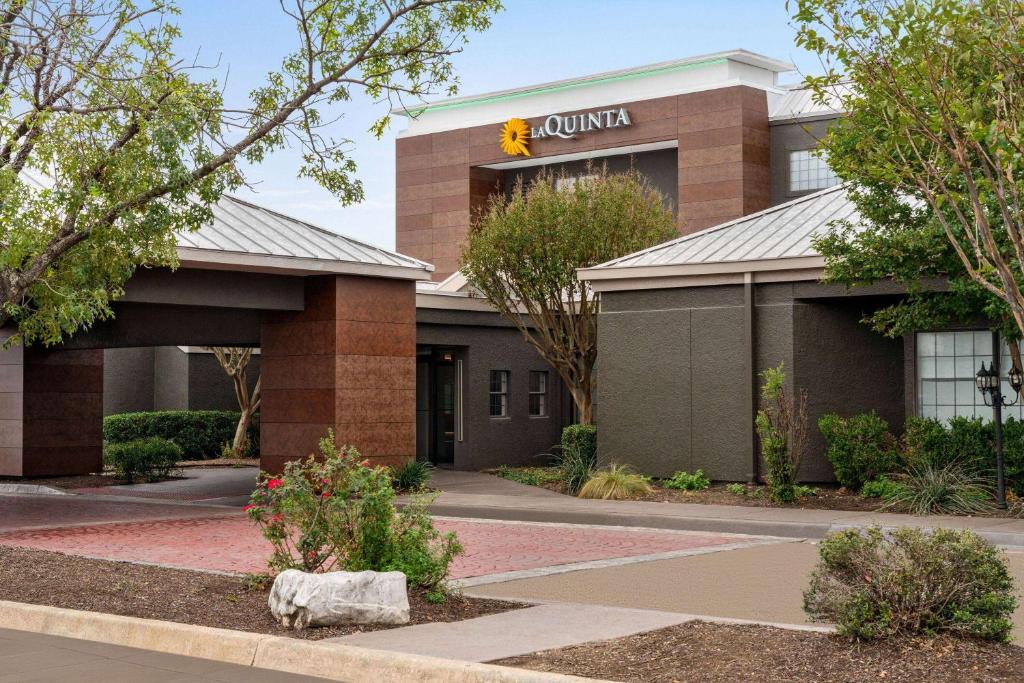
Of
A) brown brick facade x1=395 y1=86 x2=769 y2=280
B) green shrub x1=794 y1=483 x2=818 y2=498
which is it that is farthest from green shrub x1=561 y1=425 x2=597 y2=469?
brown brick facade x1=395 y1=86 x2=769 y2=280

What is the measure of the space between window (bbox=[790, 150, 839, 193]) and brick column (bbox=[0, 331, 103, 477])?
2632cm

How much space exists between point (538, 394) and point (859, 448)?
39.3 ft

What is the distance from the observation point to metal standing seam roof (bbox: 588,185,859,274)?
2191cm

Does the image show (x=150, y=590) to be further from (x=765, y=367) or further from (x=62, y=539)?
(x=765, y=367)

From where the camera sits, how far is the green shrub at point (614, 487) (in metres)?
21.4

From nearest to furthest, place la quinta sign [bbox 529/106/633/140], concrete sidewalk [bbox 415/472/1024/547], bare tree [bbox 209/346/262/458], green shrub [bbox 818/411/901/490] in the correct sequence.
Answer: concrete sidewalk [bbox 415/472/1024/547] → green shrub [bbox 818/411/901/490] → bare tree [bbox 209/346/262/458] → la quinta sign [bbox 529/106/633/140]

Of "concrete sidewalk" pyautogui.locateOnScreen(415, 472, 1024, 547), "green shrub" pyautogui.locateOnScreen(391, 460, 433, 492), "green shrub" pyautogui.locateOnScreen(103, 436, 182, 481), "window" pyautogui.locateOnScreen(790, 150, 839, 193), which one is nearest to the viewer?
"concrete sidewalk" pyautogui.locateOnScreen(415, 472, 1024, 547)

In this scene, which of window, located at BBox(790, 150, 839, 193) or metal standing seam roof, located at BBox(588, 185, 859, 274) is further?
window, located at BBox(790, 150, 839, 193)

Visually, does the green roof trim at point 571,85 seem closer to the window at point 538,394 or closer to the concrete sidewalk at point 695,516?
the window at point 538,394

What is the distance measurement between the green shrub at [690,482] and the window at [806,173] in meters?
25.1

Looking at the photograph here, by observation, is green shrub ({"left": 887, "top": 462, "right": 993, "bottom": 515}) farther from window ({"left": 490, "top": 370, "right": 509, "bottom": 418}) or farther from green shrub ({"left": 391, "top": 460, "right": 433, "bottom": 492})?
window ({"left": 490, "top": 370, "right": 509, "bottom": 418})

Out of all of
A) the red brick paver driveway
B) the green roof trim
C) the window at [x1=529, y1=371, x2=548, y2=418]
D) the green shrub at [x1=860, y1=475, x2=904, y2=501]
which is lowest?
the red brick paver driveway

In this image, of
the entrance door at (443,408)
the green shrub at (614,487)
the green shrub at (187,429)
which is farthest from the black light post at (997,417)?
the green shrub at (187,429)

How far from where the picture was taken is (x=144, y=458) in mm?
27641
